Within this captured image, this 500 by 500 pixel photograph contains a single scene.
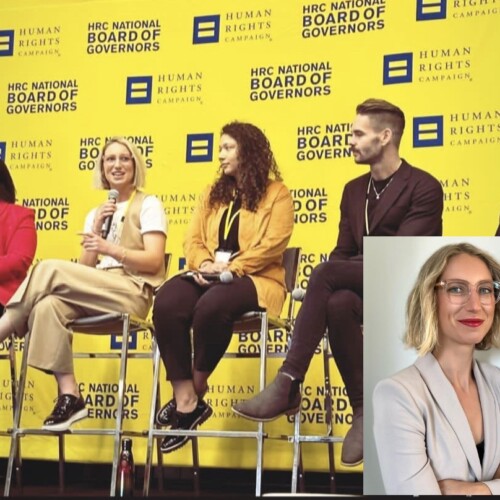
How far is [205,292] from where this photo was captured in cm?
364

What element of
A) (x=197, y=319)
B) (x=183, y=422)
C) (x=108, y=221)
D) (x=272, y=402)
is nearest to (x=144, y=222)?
(x=108, y=221)

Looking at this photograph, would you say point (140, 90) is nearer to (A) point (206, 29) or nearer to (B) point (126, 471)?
(A) point (206, 29)

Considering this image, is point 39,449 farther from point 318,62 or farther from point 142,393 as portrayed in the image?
point 318,62

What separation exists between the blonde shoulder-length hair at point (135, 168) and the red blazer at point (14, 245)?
324mm

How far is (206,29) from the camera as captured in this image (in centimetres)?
495

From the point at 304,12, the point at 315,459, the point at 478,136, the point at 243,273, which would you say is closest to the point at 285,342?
the point at 315,459

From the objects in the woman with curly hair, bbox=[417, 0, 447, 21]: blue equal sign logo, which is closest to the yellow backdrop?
bbox=[417, 0, 447, 21]: blue equal sign logo

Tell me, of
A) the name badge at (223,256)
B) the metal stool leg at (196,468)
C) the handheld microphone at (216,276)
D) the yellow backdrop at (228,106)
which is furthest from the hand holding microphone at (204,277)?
the yellow backdrop at (228,106)

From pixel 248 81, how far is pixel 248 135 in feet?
2.86

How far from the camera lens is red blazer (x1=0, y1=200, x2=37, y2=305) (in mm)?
3992

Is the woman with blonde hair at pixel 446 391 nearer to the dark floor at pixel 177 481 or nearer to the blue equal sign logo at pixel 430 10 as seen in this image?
the dark floor at pixel 177 481

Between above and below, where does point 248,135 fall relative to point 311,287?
above

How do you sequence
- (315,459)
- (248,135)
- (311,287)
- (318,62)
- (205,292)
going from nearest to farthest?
(311,287)
(205,292)
(248,135)
(315,459)
(318,62)

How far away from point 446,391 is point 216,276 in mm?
1792
